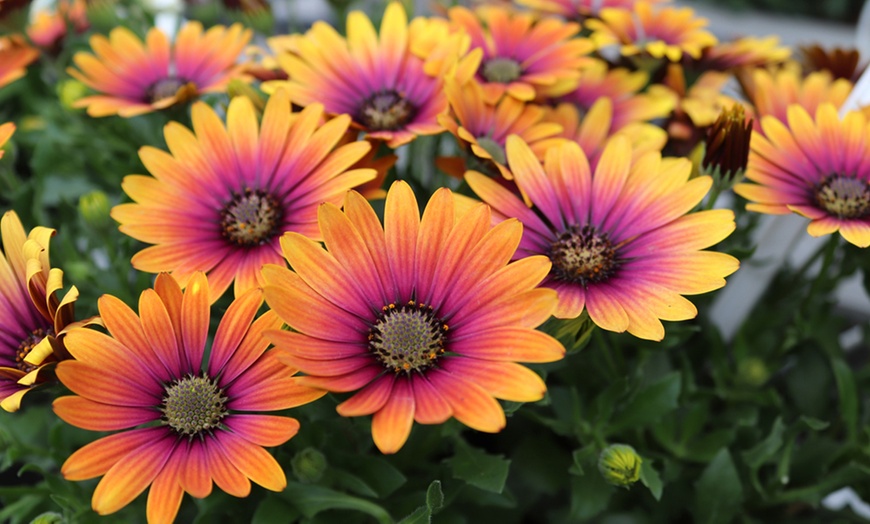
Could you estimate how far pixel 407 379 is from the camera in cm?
42

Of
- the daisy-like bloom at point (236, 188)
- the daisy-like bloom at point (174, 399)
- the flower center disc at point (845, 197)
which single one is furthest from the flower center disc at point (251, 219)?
the flower center disc at point (845, 197)

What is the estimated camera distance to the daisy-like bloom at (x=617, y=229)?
0.46 m

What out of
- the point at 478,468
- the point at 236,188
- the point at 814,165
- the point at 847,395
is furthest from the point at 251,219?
the point at 847,395

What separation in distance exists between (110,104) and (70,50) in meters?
0.36

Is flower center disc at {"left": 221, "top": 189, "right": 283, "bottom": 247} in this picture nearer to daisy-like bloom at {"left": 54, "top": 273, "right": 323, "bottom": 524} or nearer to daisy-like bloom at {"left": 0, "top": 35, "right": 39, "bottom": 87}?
daisy-like bloom at {"left": 54, "top": 273, "right": 323, "bottom": 524}

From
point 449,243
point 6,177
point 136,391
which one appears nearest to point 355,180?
point 449,243

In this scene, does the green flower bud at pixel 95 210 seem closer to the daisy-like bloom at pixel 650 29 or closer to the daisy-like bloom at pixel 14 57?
the daisy-like bloom at pixel 14 57

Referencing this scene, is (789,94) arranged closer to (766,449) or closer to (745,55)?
(745,55)

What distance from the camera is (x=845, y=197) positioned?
56 centimetres

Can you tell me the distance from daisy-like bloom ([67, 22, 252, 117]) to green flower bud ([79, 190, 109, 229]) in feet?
0.40

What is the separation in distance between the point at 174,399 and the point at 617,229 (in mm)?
338

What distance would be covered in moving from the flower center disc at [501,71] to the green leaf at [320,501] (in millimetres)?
394

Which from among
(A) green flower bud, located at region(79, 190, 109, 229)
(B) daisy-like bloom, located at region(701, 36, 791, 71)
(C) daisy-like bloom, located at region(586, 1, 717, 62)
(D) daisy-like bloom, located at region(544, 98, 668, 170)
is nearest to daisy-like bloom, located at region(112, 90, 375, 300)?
(A) green flower bud, located at region(79, 190, 109, 229)

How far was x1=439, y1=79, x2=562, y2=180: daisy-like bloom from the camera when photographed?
22.2 inches
